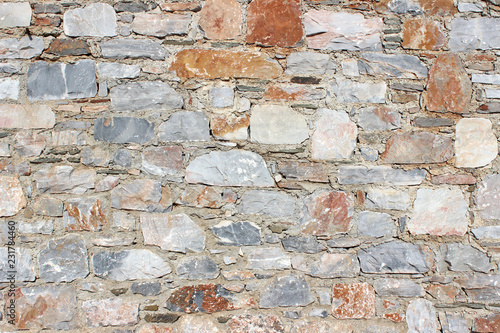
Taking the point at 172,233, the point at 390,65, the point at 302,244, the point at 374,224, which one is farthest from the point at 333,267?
the point at 390,65

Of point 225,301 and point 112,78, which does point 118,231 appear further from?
point 112,78

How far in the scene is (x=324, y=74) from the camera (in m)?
1.85

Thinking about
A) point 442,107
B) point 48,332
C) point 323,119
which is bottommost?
point 48,332

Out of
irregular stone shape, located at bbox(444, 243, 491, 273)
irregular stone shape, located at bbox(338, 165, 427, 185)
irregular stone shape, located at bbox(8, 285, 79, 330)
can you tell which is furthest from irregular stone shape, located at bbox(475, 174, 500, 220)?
irregular stone shape, located at bbox(8, 285, 79, 330)

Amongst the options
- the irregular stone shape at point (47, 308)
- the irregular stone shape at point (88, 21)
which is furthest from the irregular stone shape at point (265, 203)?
the irregular stone shape at point (88, 21)

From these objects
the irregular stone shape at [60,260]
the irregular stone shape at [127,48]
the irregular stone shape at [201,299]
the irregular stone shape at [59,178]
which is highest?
the irregular stone shape at [127,48]

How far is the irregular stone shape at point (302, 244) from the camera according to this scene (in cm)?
182

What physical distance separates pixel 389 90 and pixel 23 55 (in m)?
1.80

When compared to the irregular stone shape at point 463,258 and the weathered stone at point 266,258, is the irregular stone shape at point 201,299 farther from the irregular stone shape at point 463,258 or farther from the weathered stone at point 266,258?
the irregular stone shape at point 463,258

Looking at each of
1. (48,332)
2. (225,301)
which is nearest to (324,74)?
(225,301)

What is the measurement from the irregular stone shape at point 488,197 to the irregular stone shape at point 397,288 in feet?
1.63

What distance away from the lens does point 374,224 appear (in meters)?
1.85

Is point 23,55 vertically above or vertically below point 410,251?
above

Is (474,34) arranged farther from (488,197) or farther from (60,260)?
(60,260)
